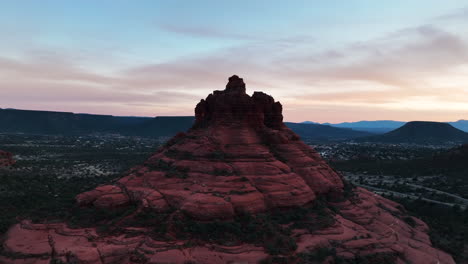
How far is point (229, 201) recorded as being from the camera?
27719mm

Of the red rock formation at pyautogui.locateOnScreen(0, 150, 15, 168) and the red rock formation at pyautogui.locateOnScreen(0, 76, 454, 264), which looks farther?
the red rock formation at pyautogui.locateOnScreen(0, 150, 15, 168)

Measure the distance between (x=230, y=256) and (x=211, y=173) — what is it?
1052cm

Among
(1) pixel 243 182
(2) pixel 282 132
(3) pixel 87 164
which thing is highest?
(2) pixel 282 132

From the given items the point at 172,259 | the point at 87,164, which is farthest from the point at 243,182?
the point at 87,164

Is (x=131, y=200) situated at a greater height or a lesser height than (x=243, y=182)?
lesser

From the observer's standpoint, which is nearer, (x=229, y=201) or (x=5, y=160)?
(x=229, y=201)

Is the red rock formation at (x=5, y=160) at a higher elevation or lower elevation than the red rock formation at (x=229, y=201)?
lower

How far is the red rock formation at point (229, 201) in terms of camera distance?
76.4 ft

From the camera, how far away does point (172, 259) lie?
71.8 feet

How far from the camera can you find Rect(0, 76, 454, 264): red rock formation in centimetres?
2328

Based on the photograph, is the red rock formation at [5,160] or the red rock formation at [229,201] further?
the red rock formation at [5,160]

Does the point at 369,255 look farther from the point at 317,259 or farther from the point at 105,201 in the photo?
the point at 105,201

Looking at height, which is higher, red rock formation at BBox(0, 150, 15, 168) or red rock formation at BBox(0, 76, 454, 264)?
red rock formation at BBox(0, 76, 454, 264)

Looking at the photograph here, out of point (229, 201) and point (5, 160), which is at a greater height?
point (229, 201)
